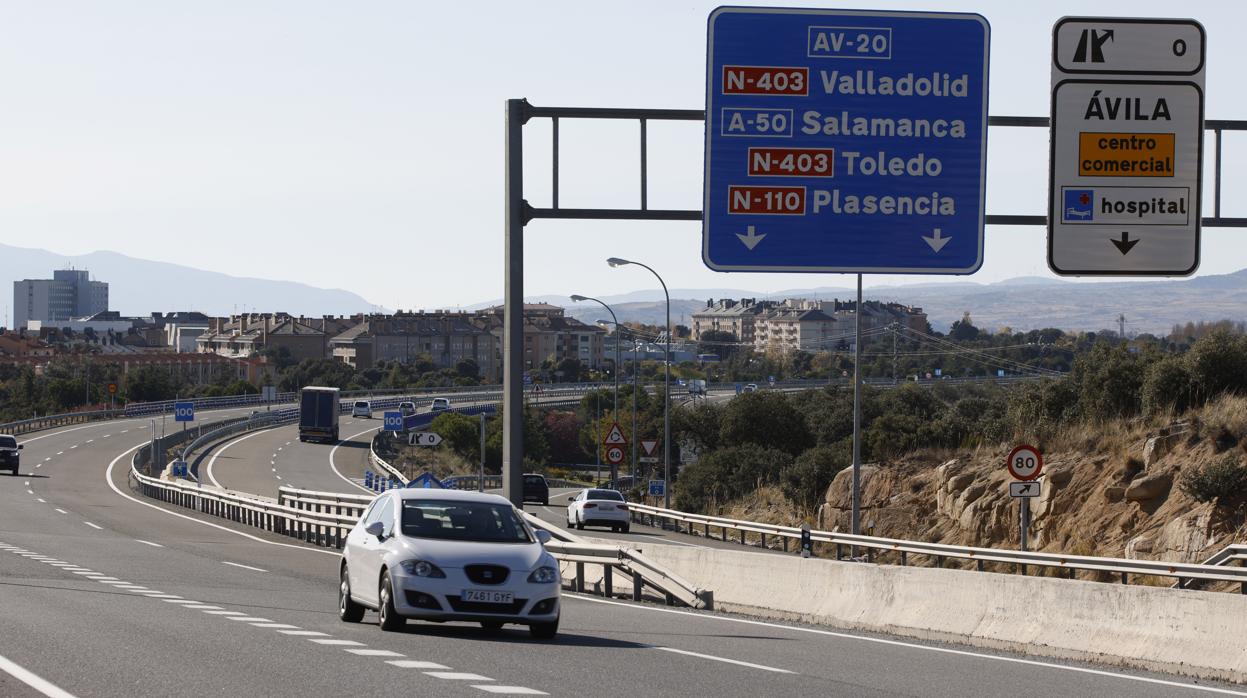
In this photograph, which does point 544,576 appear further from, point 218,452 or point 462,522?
point 218,452

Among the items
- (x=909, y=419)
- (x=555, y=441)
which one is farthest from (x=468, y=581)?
(x=555, y=441)

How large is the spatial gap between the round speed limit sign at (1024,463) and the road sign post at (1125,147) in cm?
771

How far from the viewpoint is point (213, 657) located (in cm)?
1227

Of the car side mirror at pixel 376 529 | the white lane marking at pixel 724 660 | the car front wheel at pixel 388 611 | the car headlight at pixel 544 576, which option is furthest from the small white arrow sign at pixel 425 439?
the white lane marking at pixel 724 660

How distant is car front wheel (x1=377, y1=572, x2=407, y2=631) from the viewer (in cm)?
1467

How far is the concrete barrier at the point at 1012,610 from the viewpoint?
1360 centimetres

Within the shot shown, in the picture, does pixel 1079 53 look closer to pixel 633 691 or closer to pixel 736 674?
pixel 736 674

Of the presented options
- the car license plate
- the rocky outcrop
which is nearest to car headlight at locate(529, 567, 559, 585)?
the car license plate

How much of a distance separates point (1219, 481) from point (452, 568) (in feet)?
Answer: 76.4

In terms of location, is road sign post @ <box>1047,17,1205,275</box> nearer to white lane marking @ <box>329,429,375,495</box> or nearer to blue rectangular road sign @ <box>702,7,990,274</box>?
blue rectangular road sign @ <box>702,7,990,274</box>

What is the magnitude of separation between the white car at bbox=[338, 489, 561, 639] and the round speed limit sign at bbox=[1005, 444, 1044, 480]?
1189cm

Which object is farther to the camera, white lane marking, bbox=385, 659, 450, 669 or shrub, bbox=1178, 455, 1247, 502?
shrub, bbox=1178, 455, 1247, 502

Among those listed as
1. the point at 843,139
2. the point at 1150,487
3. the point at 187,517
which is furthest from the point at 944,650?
the point at 187,517

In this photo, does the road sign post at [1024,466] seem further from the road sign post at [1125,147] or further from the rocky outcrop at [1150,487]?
the rocky outcrop at [1150,487]
